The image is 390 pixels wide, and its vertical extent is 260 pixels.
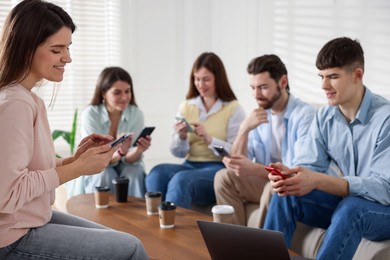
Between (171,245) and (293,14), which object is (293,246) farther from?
(293,14)

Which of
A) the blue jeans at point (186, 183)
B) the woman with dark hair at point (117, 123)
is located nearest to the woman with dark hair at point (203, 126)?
the blue jeans at point (186, 183)

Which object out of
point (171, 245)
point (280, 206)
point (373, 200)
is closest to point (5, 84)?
point (171, 245)

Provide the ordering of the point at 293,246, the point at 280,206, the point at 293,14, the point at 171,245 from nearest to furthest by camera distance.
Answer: the point at 171,245, the point at 280,206, the point at 293,246, the point at 293,14

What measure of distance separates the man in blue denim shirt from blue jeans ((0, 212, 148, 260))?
3.09ft

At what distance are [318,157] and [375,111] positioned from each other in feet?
1.19

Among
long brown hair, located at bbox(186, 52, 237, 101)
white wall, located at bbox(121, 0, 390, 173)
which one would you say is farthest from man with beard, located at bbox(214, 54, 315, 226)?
white wall, located at bbox(121, 0, 390, 173)

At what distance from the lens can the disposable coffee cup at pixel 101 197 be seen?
116 inches

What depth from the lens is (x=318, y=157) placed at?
2920 millimetres

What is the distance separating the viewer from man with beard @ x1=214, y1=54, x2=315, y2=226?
3.31 meters

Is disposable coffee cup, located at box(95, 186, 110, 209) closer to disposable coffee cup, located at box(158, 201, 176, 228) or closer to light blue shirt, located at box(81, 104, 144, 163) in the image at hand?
disposable coffee cup, located at box(158, 201, 176, 228)

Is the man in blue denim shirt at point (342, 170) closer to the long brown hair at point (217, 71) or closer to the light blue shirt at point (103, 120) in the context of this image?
the long brown hair at point (217, 71)

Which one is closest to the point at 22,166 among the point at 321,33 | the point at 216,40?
the point at 321,33

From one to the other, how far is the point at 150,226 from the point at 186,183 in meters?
1.02

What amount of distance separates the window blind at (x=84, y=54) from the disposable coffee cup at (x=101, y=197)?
2.44 meters
